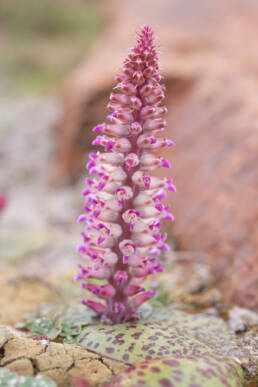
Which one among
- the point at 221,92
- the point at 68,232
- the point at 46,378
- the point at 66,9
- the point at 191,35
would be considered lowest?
the point at 46,378

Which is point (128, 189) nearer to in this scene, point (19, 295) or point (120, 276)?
point (120, 276)

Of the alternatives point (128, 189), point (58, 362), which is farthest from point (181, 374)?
point (128, 189)

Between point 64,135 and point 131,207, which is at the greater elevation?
point 64,135

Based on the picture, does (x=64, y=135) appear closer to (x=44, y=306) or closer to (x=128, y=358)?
(x=44, y=306)

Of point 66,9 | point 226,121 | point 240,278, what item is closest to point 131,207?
point 240,278

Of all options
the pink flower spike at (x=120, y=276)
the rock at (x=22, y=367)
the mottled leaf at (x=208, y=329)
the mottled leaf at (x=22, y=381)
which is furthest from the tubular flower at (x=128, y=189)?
the mottled leaf at (x=22, y=381)

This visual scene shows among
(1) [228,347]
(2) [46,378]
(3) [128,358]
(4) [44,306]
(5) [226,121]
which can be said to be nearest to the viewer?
(2) [46,378]
